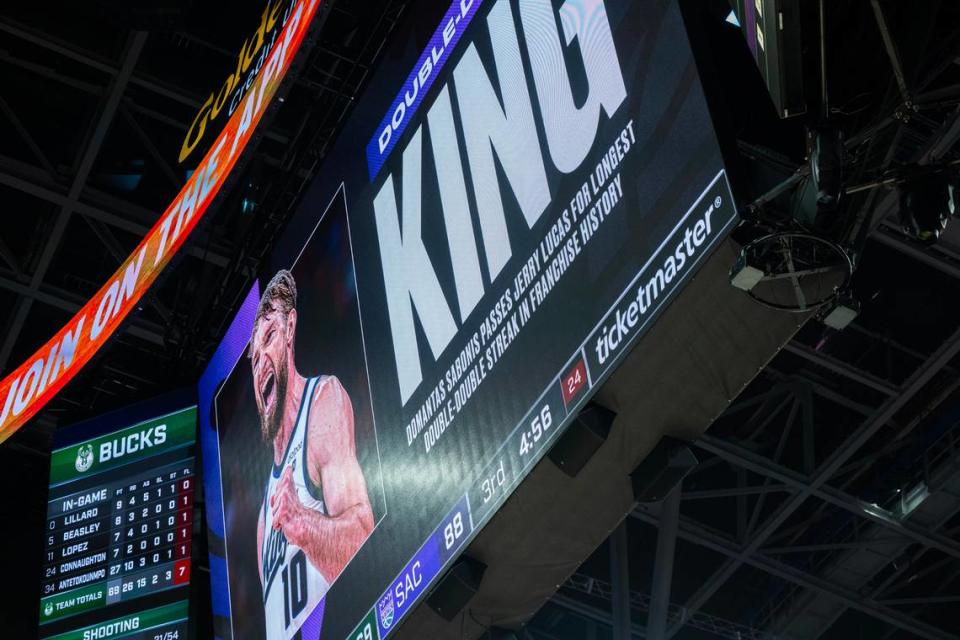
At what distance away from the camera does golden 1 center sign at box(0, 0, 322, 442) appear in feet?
25.1

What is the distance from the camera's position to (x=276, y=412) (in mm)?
7801

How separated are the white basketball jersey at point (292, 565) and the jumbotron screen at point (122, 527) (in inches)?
37.4

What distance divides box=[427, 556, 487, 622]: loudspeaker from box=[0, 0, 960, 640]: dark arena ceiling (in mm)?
4647

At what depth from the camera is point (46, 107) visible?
12.7m

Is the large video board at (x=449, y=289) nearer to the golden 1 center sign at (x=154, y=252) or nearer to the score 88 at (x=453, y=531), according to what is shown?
the score 88 at (x=453, y=531)

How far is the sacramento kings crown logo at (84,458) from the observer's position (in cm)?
930

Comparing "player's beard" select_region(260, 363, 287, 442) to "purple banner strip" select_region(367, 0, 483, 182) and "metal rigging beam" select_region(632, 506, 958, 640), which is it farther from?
"metal rigging beam" select_region(632, 506, 958, 640)

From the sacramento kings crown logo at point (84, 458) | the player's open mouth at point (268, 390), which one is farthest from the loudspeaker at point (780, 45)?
the sacramento kings crown logo at point (84, 458)

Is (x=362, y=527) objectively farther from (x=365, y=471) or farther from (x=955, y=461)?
(x=955, y=461)

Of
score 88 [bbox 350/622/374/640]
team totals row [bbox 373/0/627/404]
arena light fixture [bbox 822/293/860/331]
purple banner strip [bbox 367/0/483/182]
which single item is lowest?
arena light fixture [bbox 822/293/860/331]

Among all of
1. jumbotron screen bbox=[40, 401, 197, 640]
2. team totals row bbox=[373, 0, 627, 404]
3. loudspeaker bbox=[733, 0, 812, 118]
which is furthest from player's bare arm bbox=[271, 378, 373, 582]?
loudspeaker bbox=[733, 0, 812, 118]

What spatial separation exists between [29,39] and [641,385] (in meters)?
8.61

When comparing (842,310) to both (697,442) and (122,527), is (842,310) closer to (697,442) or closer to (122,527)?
(122,527)

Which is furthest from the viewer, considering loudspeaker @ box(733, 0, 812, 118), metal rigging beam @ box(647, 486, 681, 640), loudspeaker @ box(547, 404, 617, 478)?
metal rigging beam @ box(647, 486, 681, 640)
